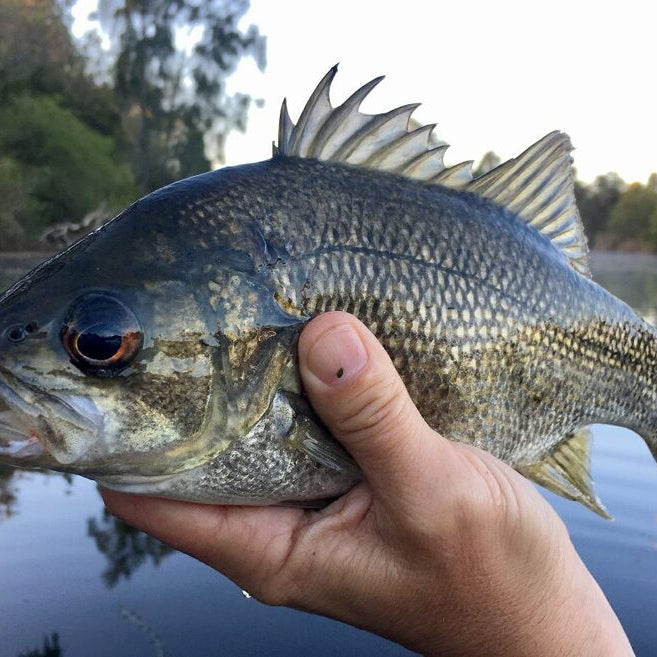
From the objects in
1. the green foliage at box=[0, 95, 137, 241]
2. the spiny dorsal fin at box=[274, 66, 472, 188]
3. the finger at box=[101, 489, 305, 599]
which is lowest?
the finger at box=[101, 489, 305, 599]

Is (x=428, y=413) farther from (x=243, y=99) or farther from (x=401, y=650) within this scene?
(x=243, y=99)

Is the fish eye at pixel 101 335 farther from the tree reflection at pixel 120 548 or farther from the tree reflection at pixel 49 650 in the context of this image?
the tree reflection at pixel 120 548

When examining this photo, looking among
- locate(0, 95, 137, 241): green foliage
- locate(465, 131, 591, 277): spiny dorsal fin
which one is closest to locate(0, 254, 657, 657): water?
locate(465, 131, 591, 277): spiny dorsal fin

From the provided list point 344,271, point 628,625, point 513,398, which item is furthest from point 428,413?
point 628,625

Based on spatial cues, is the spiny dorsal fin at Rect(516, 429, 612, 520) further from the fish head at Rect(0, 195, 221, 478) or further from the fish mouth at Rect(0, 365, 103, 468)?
the fish mouth at Rect(0, 365, 103, 468)

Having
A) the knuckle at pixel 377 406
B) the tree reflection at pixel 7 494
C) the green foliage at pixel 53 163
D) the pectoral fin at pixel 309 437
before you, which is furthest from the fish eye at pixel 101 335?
the green foliage at pixel 53 163

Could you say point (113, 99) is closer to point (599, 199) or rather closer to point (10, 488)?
point (10, 488)
